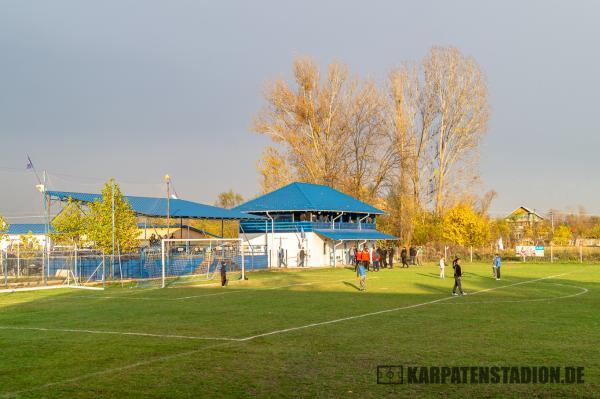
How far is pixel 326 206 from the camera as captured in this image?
64.1 meters

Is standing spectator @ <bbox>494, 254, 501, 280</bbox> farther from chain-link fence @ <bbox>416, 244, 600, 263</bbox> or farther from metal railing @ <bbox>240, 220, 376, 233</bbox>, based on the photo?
metal railing @ <bbox>240, 220, 376, 233</bbox>

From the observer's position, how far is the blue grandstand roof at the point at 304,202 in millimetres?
63281

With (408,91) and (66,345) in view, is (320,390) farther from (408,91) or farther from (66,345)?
(408,91)

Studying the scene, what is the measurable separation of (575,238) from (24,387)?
425 feet

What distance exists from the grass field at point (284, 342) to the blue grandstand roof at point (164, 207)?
1976cm

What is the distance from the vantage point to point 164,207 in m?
53.6

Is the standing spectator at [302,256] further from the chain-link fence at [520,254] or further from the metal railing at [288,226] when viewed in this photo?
the chain-link fence at [520,254]

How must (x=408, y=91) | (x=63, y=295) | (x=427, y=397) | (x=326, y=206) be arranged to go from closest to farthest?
1. (x=427, y=397)
2. (x=63, y=295)
3. (x=326, y=206)
4. (x=408, y=91)

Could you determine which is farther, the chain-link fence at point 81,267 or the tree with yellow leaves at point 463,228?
the tree with yellow leaves at point 463,228

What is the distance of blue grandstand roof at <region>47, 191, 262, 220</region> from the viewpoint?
48219 millimetres

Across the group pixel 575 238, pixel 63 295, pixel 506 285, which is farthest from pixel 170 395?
pixel 575 238

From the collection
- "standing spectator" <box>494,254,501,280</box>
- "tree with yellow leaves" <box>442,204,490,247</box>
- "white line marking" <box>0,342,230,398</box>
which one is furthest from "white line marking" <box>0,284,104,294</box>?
"tree with yellow leaves" <box>442,204,490,247</box>

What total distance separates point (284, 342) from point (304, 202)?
4747cm

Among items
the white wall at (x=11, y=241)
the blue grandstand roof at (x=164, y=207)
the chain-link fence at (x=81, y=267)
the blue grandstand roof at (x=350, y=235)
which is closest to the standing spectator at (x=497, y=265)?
the chain-link fence at (x=81, y=267)
